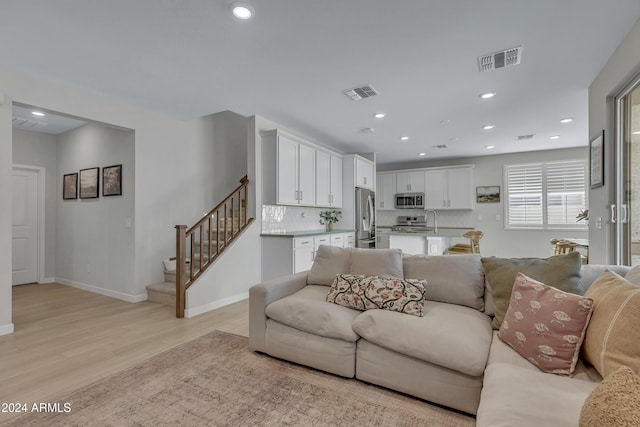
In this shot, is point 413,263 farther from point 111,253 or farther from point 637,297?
point 111,253

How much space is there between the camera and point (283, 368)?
2.26 meters

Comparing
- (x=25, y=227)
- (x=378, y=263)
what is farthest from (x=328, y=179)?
(x=25, y=227)

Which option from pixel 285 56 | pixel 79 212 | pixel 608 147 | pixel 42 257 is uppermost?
pixel 285 56

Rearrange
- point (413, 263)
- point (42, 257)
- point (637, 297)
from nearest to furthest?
point (637, 297) → point (413, 263) → point (42, 257)

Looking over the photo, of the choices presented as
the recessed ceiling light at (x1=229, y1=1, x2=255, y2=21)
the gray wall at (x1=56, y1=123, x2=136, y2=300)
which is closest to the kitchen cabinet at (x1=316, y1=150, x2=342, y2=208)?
the gray wall at (x1=56, y1=123, x2=136, y2=300)

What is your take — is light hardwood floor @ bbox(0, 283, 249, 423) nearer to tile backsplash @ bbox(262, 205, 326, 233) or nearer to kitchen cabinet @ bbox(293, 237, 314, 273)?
kitchen cabinet @ bbox(293, 237, 314, 273)

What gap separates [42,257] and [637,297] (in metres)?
7.27

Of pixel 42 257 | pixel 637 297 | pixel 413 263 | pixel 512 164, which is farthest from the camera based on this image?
pixel 512 164

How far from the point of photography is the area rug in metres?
1.68

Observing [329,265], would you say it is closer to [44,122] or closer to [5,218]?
[5,218]

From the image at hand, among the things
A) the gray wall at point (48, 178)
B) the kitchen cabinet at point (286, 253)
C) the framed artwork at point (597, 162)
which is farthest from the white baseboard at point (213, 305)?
the framed artwork at point (597, 162)

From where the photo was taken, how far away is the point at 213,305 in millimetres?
3795

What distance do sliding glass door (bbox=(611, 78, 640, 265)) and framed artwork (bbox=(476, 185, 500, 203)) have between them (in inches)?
172

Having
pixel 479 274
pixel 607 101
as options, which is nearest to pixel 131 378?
pixel 479 274
